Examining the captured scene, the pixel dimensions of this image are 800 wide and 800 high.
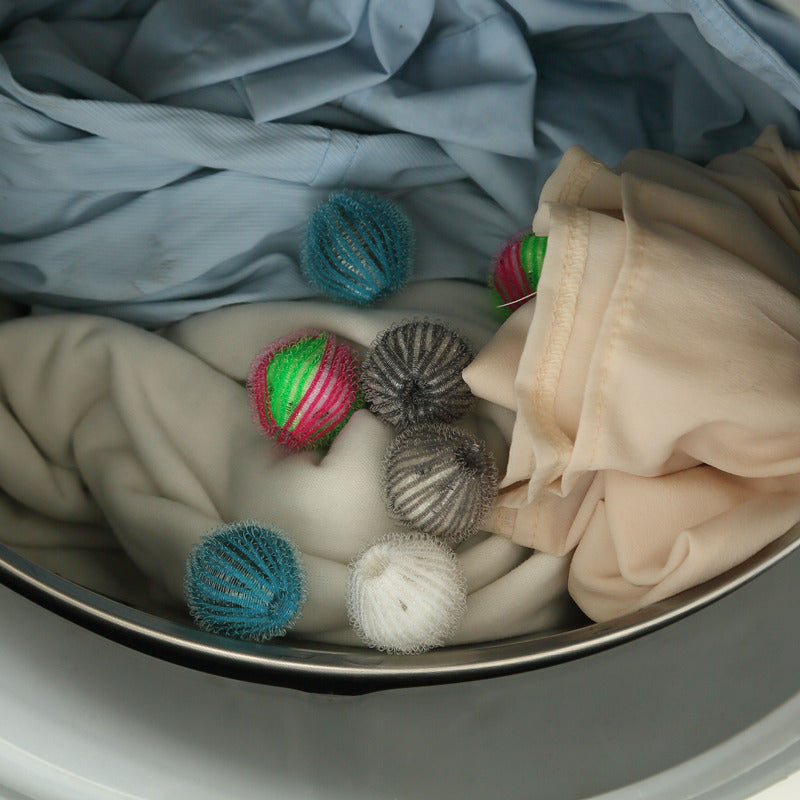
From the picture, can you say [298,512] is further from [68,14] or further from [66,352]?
[68,14]

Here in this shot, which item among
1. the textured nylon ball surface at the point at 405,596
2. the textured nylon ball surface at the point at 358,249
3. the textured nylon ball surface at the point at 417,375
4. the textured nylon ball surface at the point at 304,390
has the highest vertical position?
the textured nylon ball surface at the point at 358,249

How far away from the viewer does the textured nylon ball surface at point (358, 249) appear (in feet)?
1.98

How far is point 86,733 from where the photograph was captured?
0.37 meters

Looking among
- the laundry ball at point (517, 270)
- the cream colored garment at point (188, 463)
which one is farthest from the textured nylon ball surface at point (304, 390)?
the laundry ball at point (517, 270)

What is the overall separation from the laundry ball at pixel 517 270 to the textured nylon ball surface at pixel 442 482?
0.36ft

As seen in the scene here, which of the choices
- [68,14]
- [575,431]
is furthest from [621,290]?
[68,14]

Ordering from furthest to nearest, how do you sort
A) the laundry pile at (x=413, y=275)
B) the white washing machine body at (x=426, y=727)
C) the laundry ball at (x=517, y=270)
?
the laundry ball at (x=517, y=270), the laundry pile at (x=413, y=275), the white washing machine body at (x=426, y=727)

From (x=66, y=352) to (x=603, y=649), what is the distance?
41 cm

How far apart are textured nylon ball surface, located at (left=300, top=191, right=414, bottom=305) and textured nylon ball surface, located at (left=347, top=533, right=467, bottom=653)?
0.62 feet

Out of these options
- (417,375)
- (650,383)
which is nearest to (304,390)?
(417,375)

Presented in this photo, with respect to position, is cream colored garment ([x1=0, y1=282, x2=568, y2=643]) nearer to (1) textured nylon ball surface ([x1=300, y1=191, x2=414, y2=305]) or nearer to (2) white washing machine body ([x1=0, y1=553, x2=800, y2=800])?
(1) textured nylon ball surface ([x1=300, y1=191, x2=414, y2=305])

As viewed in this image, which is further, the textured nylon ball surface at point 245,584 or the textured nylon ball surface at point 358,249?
the textured nylon ball surface at point 358,249

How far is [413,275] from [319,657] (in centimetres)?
30

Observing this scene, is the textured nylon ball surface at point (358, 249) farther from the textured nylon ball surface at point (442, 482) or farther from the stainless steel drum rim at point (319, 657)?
the stainless steel drum rim at point (319, 657)
